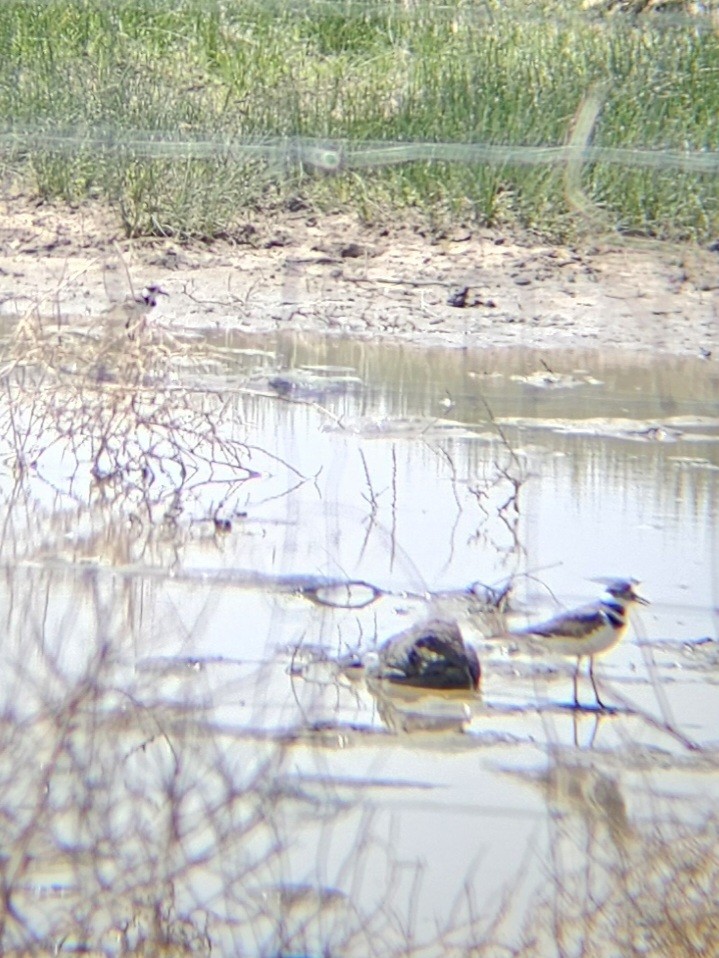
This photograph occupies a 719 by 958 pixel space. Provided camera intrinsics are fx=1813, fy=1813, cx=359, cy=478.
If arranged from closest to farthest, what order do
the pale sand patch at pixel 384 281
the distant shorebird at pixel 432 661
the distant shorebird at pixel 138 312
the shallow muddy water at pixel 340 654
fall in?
the shallow muddy water at pixel 340 654, the distant shorebird at pixel 432 661, the distant shorebird at pixel 138 312, the pale sand patch at pixel 384 281

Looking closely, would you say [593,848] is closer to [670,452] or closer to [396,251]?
[670,452]

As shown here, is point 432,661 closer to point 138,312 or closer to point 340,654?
point 340,654

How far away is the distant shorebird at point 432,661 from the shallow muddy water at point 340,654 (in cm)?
4

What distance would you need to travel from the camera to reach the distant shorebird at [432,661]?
3357mm

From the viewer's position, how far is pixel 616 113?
8781mm

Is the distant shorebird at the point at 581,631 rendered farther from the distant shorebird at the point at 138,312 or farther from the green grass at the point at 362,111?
the green grass at the point at 362,111

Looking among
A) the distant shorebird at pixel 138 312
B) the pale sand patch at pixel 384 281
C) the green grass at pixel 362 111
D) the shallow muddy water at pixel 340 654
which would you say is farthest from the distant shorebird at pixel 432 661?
the green grass at pixel 362 111

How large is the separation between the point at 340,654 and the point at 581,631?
503 mm

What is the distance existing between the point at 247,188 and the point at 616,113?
1.83 metres

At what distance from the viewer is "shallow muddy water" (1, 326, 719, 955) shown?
248 centimetres

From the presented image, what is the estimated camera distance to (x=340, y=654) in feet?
11.7

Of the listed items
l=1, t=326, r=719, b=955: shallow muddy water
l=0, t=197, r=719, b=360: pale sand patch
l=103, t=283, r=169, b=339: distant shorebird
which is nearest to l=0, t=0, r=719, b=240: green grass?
l=0, t=197, r=719, b=360: pale sand patch

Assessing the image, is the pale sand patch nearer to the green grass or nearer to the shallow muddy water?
the green grass

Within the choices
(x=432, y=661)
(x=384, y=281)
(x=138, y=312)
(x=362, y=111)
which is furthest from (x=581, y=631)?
(x=362, y=111)
